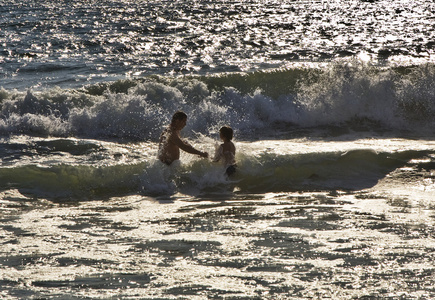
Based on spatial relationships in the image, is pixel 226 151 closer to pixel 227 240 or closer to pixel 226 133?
pixel 226 133

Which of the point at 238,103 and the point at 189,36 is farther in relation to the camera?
the point at 189,36

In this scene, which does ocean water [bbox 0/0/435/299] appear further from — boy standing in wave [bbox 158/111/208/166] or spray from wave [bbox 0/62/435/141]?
boy standing in wave [bbox 158/111/208/166]

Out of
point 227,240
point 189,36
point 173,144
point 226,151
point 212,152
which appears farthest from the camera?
point 189,36

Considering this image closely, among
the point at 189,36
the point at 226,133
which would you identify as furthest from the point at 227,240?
the point at 189,36

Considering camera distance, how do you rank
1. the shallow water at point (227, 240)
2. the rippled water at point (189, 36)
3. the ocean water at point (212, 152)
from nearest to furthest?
the shallow water at point (227, 240), the ocean water at point (212, 152), the rippled water at point (189, 36)

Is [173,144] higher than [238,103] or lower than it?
lower

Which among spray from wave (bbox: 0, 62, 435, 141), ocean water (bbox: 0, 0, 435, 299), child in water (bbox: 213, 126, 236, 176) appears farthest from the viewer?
spray from wave (bbox: 0, 62, 435, 141)

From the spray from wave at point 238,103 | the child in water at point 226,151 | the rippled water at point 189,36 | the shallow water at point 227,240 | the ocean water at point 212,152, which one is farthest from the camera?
the rippled water at point 189,36

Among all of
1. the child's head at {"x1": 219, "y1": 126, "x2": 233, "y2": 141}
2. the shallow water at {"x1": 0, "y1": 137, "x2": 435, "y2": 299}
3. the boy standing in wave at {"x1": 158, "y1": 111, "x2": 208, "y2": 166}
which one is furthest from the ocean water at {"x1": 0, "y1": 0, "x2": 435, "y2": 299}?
the child's head at {"x1": 219, "y1": 126, "x2": 233, "y2": 141}

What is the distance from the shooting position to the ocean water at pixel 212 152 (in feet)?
18.6

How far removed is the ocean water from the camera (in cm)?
568

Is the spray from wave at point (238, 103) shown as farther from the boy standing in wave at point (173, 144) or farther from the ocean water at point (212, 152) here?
the boy standing in wave at point (173, 144)

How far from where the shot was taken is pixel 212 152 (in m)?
11.4

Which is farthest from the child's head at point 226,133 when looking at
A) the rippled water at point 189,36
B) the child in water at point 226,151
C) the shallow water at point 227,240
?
the rippled water at point 189,36
